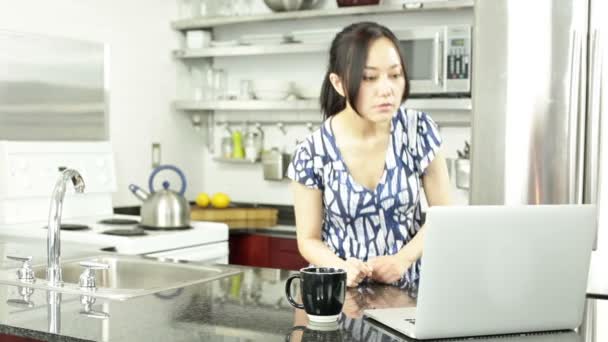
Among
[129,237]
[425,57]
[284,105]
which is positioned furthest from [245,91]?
[129,237]

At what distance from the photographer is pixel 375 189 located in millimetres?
2000

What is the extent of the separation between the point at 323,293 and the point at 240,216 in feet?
9.42

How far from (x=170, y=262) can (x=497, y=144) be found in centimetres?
126

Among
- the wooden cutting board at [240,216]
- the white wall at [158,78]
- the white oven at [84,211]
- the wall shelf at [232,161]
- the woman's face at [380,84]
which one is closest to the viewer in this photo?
the woman's face at [380,84]

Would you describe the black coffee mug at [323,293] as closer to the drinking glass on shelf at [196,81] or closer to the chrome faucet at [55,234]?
the chrome faucet at [55,234]

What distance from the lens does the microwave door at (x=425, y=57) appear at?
12.8 ft

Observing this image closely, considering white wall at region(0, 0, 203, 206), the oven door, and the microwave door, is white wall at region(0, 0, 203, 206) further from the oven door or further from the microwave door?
the microwave door

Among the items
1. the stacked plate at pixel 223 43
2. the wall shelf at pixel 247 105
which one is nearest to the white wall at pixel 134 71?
the wall shelf at pixel 247 105

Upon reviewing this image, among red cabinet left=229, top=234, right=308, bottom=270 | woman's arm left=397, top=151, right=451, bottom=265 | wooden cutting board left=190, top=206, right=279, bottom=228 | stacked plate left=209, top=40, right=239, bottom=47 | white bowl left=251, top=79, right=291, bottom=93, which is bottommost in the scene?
red cabinet left=229, top=234, right=308, bottom=270

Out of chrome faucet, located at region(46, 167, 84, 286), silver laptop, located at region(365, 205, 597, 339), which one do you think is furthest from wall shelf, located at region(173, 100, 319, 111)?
silver laptop, located at region(365, 205, 597, 339)

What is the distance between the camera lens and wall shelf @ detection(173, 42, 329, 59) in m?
4.37

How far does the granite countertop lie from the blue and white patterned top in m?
0.14

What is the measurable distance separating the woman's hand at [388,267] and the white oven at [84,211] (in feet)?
4.97

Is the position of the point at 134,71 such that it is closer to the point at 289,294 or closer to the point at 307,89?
the point at 307,89
